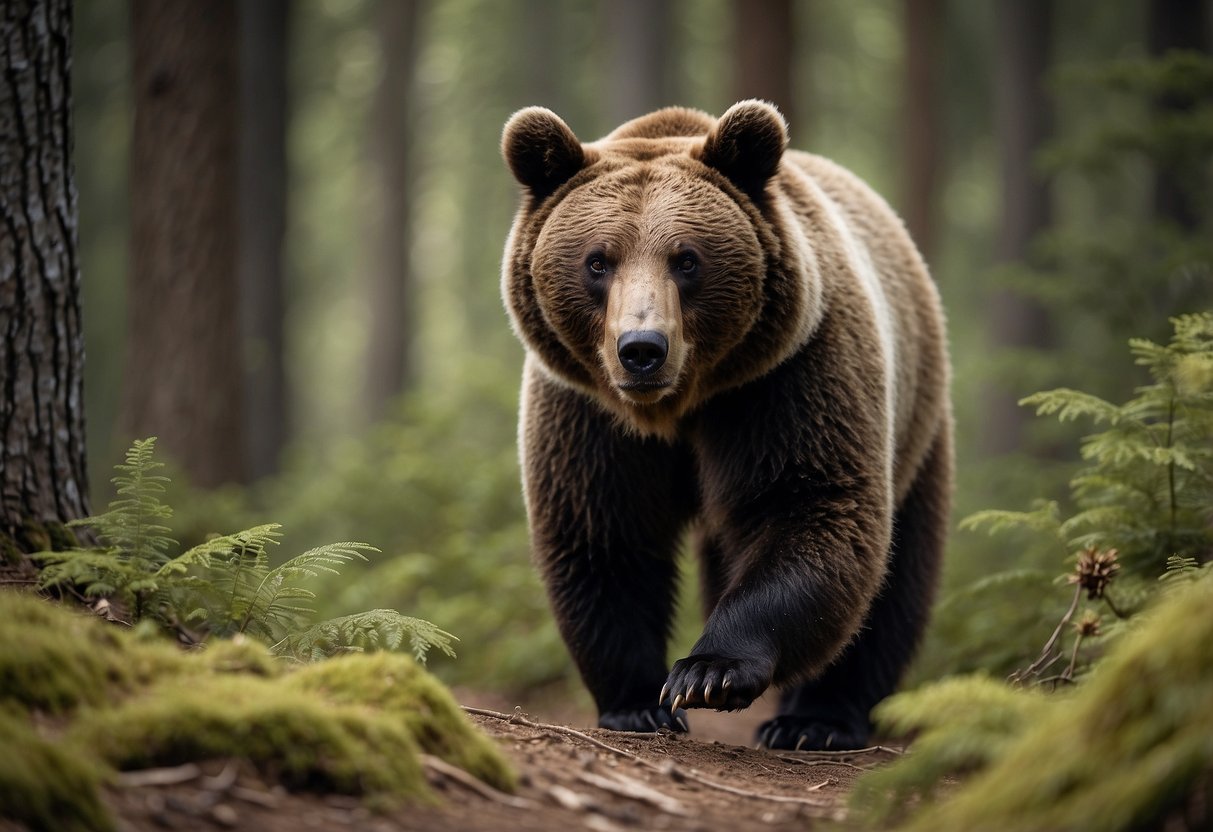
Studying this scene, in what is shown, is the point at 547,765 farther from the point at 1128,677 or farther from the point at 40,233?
the point at 40,233

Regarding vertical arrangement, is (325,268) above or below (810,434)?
above

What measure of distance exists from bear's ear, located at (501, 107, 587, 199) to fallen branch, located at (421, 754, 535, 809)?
3014mm

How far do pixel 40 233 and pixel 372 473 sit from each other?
291 inches

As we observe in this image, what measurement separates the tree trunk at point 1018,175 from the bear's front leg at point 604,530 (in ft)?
39.1

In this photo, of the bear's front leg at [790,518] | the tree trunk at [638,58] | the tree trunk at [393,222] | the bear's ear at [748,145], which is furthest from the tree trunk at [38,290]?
the tree trunk at [393,222]

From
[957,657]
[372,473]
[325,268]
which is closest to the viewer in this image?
[957,657]

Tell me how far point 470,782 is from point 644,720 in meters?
2.22

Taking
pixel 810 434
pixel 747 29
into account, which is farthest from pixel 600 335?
pixel 747 29

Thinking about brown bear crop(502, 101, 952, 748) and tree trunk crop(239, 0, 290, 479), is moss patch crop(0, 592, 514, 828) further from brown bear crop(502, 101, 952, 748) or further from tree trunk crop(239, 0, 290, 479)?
tree trunk crop(239, 0, 290, 479)

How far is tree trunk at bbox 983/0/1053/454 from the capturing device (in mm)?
16797

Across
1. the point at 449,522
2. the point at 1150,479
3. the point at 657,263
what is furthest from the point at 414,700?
the point at 449,522

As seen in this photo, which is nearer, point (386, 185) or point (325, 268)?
point (386, 185)

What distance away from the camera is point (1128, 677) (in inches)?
100

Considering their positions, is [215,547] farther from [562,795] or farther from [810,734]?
[810,734]
